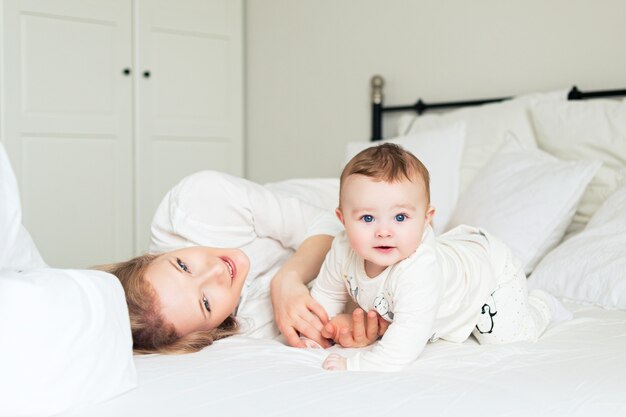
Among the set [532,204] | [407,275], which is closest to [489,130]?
[532,204]

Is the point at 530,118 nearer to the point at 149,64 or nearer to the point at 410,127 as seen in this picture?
the point at 410,127

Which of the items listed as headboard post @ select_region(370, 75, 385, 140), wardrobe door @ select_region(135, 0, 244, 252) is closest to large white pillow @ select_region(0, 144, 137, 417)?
headboard post @ select_region(370, 75, 385, 140)

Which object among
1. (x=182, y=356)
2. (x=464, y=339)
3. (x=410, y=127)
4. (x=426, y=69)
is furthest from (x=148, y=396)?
(x=426, y=69)

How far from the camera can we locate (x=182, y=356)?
49.7 inches

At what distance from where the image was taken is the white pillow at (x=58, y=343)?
0.89m

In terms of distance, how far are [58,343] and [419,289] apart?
1.98 feet

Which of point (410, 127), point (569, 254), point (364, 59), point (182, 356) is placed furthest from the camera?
point (364, 59)

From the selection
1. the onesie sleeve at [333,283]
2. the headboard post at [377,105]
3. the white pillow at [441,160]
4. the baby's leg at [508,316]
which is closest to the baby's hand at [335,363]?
the onesie sleeve at [333,283]

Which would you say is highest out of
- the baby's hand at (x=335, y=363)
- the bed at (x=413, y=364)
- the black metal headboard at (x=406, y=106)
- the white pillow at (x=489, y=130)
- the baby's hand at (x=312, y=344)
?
the black metal headboard at (x=406, y=106)

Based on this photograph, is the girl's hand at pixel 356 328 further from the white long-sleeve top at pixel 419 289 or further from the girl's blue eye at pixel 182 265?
the girl's blue eye at pixel 182 265

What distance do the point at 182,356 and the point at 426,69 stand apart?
81.5 inches

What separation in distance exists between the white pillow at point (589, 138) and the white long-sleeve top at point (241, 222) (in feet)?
2.75

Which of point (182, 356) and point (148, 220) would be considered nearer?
point (182, 356)

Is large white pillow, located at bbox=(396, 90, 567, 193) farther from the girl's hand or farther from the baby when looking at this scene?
the girl's hand
